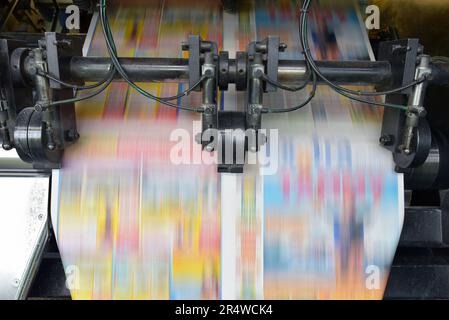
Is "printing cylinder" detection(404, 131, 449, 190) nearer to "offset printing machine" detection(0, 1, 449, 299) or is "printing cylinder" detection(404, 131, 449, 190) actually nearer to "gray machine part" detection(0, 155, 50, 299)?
"offset printing machine" detection(0, 1, 449, 299)

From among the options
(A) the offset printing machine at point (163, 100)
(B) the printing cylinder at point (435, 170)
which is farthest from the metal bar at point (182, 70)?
(B) the printing cylinder at point (435, 170)

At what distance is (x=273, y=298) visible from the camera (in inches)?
Result: 34.9

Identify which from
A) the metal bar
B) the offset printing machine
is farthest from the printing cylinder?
the metal bar

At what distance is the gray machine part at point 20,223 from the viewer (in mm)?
888

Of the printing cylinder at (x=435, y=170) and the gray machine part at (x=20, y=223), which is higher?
the printing cylinder at (x=435, y=170)

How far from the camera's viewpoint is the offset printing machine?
792mm

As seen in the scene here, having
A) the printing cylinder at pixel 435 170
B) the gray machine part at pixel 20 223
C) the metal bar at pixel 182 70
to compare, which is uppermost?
the metal bar at pixel 182 70

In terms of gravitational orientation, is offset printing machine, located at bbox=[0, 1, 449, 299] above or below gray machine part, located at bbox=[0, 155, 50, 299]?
above

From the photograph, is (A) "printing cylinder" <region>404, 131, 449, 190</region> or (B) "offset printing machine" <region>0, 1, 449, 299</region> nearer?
(B) "offset printing machine" <region>0, 1, 449, 299</region>

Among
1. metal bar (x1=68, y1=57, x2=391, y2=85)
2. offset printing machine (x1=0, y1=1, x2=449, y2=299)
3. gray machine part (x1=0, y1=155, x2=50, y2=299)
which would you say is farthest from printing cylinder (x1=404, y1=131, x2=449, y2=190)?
gray machine part (x1=0, y1=155, x2=50, y2=299)

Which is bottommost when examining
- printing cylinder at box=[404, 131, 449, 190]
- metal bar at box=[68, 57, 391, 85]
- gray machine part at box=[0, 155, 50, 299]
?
gray machine part at box=[0, 155, 50, 299]

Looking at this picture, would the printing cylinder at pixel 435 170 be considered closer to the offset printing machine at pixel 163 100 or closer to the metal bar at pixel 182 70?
the offset printing machine at pixel 163 100

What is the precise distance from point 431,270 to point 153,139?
841 millimetres

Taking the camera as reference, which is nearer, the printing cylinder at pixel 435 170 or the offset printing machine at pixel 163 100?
the offset printing machine at pixel 163 100
